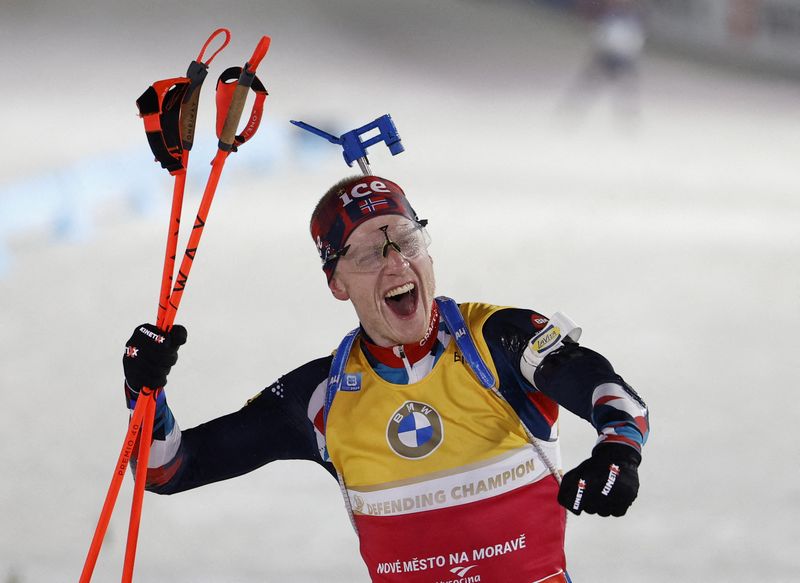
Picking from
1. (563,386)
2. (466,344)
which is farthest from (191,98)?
(563,386)

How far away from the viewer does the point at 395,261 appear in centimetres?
244

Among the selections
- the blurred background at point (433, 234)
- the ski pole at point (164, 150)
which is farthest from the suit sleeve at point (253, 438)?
the blurred background at point (433, 234)

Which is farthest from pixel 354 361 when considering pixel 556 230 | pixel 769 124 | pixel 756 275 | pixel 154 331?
pixel 769 124

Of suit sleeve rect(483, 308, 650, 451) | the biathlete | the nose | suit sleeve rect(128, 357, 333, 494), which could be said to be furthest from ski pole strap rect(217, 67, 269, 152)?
suit sleeve rect(483, 308, 650, 451)

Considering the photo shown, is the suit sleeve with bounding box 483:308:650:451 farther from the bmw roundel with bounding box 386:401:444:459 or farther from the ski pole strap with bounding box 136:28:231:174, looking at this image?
the ski pole strap with bounding box 136:28:231:174

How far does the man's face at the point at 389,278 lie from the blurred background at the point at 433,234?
4.28 feet

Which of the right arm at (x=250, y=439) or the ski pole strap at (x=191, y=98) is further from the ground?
the ski pole strap at (x=191, y=98)

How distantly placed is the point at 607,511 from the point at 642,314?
4221 mm

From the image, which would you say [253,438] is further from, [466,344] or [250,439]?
[466,344]

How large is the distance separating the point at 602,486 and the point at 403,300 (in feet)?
2.36

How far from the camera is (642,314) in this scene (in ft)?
19.7

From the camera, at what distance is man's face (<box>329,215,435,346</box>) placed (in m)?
2.42

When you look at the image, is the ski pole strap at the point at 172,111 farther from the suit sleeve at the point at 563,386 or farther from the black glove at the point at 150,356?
the suit sleeve at the point at 563,386

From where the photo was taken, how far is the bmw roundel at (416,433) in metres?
2.34
